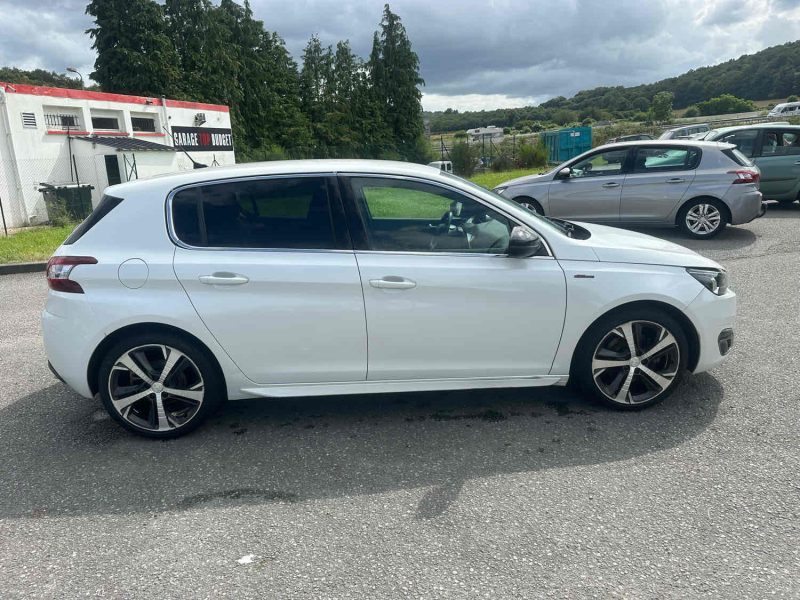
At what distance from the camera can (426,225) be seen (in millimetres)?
4012

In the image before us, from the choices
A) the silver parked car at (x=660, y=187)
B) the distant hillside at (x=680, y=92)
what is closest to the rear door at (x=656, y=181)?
the silver parked car at (x=660, y=187)

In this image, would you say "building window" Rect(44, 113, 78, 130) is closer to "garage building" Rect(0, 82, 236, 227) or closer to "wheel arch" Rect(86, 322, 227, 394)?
"garage building" Rect(0, 82, 236, 227)

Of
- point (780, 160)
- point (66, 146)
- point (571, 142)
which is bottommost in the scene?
point (780, 160)

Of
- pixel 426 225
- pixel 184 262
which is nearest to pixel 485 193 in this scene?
pixel 426 225

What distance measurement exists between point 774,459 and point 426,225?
2.40 m

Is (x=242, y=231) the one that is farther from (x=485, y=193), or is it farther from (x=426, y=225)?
(x=485, y=193)

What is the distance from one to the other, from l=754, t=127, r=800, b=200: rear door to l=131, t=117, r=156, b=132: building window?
23091mm

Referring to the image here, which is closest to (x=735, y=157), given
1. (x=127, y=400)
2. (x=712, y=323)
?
(x=712, y=323)

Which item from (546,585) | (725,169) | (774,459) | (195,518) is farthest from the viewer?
(725,169)

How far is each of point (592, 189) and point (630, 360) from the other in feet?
23.3

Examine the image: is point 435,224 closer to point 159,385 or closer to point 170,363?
point 170,363

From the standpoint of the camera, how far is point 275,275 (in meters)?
3.66

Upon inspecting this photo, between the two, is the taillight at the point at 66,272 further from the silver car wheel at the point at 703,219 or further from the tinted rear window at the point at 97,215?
the silver car wheel at the point at 703,219

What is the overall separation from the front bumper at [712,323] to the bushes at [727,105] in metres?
76.1
